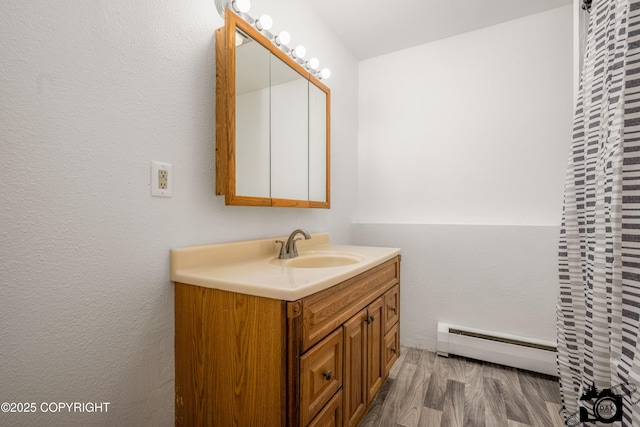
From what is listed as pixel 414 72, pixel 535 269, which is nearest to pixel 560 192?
pixel 535 269

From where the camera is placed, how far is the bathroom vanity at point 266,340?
2.64 feet

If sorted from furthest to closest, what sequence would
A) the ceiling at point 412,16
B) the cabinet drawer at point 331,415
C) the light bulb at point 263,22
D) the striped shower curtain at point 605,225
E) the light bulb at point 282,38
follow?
the ceiling at point 412,16 < the light bulb at point 282,38 < the light bulb at point 263,22 < the cabinet drawer at point 331,415 < the striped shower curtain at point 605,225

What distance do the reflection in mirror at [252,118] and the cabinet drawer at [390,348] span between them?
100 centimetres

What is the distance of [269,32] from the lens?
1.39m

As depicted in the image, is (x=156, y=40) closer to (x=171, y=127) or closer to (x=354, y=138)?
(x=171, y=127)

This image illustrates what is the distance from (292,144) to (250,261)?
2.23ft

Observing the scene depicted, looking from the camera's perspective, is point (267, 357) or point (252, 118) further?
point (252, 118)

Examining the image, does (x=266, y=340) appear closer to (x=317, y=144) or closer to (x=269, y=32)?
(x=317, y=144)

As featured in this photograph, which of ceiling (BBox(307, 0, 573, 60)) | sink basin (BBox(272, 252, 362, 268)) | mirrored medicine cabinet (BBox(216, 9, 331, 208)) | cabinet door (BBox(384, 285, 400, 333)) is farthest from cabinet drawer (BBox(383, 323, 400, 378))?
ceiling (BBox(307, 0, 573, 60))

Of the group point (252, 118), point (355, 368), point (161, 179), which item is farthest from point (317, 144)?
point (355, 368)

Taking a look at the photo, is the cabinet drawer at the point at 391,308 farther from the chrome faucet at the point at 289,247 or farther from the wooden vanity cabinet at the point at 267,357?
the chrome faucet at the point at 289,247

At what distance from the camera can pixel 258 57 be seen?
1.28 m

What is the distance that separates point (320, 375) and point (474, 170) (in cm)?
172

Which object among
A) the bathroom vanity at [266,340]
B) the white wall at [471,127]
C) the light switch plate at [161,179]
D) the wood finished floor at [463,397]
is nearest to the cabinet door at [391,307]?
the bathroom vanity at [266,340]
